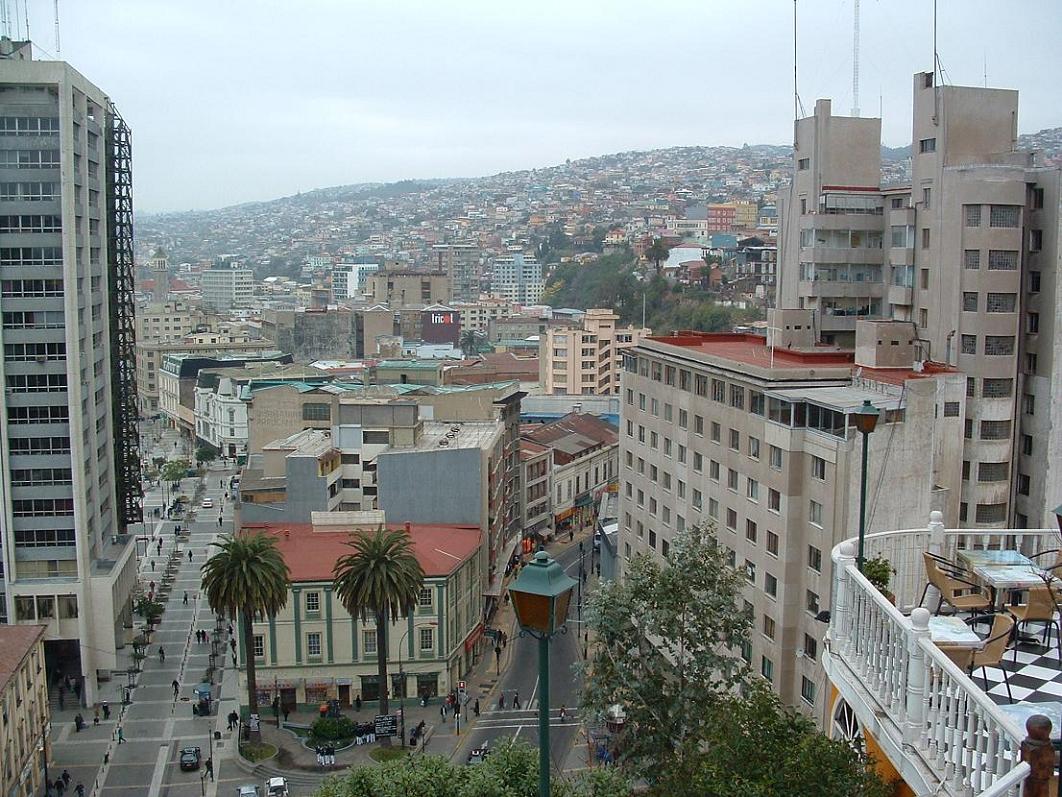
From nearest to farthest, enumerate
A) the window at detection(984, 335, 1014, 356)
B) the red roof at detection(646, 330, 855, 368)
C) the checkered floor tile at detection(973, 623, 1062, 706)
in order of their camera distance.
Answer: the checkered floor tile at detection(973, 623, 1062, 706) → the window at detection(984, 335, 1014, 356) → the red roof at detection(646, 330, 855, 368)

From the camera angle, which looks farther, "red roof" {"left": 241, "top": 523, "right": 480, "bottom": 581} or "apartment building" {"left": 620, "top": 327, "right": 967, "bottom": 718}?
"red roof" {"left": 241, "top": 523, "right": 480, "bottom": 581}

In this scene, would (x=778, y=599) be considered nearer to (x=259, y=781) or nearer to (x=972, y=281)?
(x=972, y=281)

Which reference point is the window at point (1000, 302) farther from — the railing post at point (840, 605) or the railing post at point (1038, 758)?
the railing post at point (1038, 758)

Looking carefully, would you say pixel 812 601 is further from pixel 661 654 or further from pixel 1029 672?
pixel 1029 672

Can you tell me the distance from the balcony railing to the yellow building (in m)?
32.1

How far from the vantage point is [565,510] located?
79688 mm

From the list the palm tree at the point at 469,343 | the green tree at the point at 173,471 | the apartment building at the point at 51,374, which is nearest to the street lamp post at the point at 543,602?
the apartment building at the point at 51,374

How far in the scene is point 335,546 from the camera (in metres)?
47.1

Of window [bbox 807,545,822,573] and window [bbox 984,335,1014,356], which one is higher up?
window [bbox 984,335,1014,356]

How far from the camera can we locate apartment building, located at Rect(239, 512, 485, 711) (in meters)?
45.3

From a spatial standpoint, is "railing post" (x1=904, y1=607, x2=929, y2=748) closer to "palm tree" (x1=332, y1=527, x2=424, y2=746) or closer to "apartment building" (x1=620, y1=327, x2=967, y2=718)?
"apartment building" (x1=620, y1=327, x2=967, y2=718)

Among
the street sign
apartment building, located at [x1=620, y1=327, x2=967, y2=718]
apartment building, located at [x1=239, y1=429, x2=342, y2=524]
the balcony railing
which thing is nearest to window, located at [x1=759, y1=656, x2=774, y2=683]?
apartment building, located at [x1=620, y1=327, x2=967, y2=718]

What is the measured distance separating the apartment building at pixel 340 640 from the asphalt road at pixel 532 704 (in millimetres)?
2998

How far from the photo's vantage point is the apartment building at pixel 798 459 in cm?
3350
